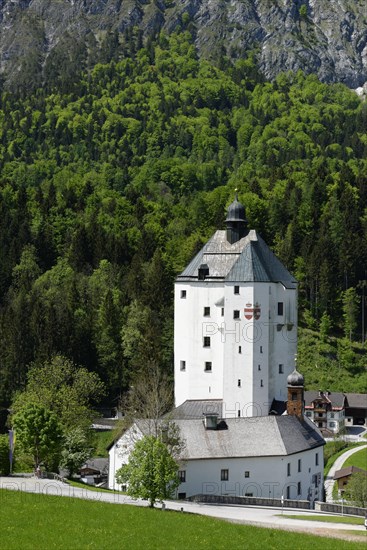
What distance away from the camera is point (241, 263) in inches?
2680

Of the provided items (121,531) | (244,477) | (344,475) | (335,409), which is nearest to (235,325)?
(344,475)

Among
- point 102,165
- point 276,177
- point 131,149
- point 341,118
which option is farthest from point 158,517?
point 341,118

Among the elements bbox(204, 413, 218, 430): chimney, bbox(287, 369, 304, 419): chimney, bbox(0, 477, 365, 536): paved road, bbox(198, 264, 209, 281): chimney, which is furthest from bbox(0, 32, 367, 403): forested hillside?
bbox(0, 477, 365, 536): paved road

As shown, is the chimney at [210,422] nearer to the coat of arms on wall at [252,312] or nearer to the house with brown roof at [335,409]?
the coat of arms on wall at [252,312]

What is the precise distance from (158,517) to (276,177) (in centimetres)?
10254

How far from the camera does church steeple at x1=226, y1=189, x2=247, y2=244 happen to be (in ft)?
240

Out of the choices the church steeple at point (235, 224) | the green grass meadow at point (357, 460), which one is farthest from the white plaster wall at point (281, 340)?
the green grass meadow at point (357, 460)

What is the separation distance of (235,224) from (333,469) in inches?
773

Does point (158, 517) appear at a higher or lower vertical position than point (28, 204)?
lower

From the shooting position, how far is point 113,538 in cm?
3181

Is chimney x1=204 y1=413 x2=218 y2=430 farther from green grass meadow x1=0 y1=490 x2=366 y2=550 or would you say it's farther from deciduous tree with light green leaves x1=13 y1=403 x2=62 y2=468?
green grass meadow x1=0 y1=490 x2=366 y2=550

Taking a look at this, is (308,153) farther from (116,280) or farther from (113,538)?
(113,538)

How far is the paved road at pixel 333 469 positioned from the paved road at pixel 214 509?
19487mm

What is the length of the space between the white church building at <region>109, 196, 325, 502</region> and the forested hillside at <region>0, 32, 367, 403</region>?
56.4 ft
